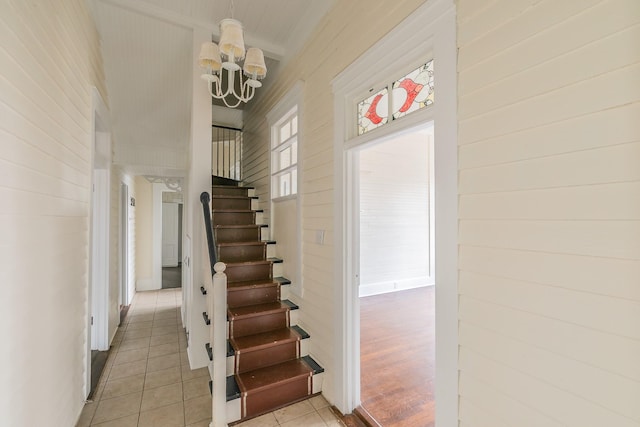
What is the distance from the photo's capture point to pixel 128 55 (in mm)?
2992

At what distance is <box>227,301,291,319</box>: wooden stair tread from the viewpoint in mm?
2582

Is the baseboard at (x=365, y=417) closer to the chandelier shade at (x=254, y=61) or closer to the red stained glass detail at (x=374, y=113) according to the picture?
the red stained glass detail at (x=374, y=113)

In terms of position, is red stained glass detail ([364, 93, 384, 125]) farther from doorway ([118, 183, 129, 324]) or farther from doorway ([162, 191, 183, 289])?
doorway ([162, 191, 183, 289])

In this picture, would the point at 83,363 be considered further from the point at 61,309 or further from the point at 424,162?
the point at 424,162

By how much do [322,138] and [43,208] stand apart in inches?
73.1

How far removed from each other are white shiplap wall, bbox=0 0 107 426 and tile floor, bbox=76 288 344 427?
0.28 meters

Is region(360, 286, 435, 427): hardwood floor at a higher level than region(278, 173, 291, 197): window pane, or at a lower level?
lower

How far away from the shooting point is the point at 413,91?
1633 millimetres

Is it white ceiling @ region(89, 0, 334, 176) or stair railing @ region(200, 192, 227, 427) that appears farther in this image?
white ceiling @ region(89, 0, 334, 176)

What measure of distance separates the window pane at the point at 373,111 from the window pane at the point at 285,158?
145 centimetres

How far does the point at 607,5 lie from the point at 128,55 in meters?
3.73

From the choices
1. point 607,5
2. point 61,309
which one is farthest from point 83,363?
point 607,5

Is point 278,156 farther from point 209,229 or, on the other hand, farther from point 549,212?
point 549,212

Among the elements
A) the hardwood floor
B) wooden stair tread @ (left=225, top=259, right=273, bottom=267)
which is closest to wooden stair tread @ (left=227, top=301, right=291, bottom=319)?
wooden stair tread @ (left=225, top=259, right=273, bottom=267)
